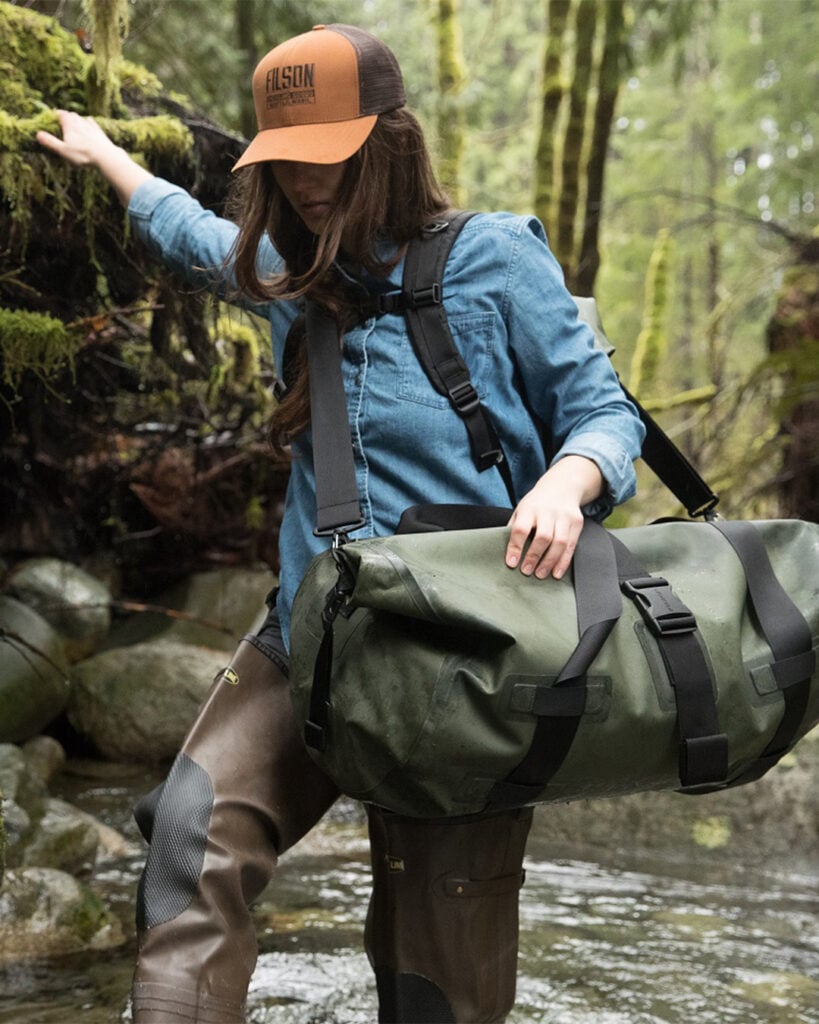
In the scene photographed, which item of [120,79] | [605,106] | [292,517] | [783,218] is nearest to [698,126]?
[783,218]

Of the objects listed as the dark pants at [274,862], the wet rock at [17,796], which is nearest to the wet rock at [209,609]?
the wet rock at [17,796]

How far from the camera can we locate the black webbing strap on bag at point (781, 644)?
2.37 metres

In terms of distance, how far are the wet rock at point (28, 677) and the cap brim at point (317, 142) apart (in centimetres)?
397

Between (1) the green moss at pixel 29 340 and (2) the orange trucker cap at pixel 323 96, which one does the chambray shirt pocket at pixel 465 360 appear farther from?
(1) the green moss at pixel 29 340

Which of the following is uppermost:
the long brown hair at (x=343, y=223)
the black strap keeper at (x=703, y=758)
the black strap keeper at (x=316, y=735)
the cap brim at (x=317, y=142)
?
the cap brim at (x=317, y=142)

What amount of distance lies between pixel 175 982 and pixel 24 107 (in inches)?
99.1

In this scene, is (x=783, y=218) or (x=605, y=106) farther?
(x=783, y=218)

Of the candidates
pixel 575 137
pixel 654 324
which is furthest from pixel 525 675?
pixel 654 324

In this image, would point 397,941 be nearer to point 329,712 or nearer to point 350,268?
point 329,712

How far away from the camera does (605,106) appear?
910 centimetres

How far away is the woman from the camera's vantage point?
7.97 feet

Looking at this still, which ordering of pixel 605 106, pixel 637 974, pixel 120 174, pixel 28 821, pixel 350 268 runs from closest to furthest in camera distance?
pixel 350 268
pixel 120 174
pixel 637 974
pixel 28 821
pixel 605 106

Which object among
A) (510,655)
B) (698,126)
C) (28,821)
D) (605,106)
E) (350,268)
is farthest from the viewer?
(698,126)

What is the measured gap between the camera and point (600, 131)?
9.20m
